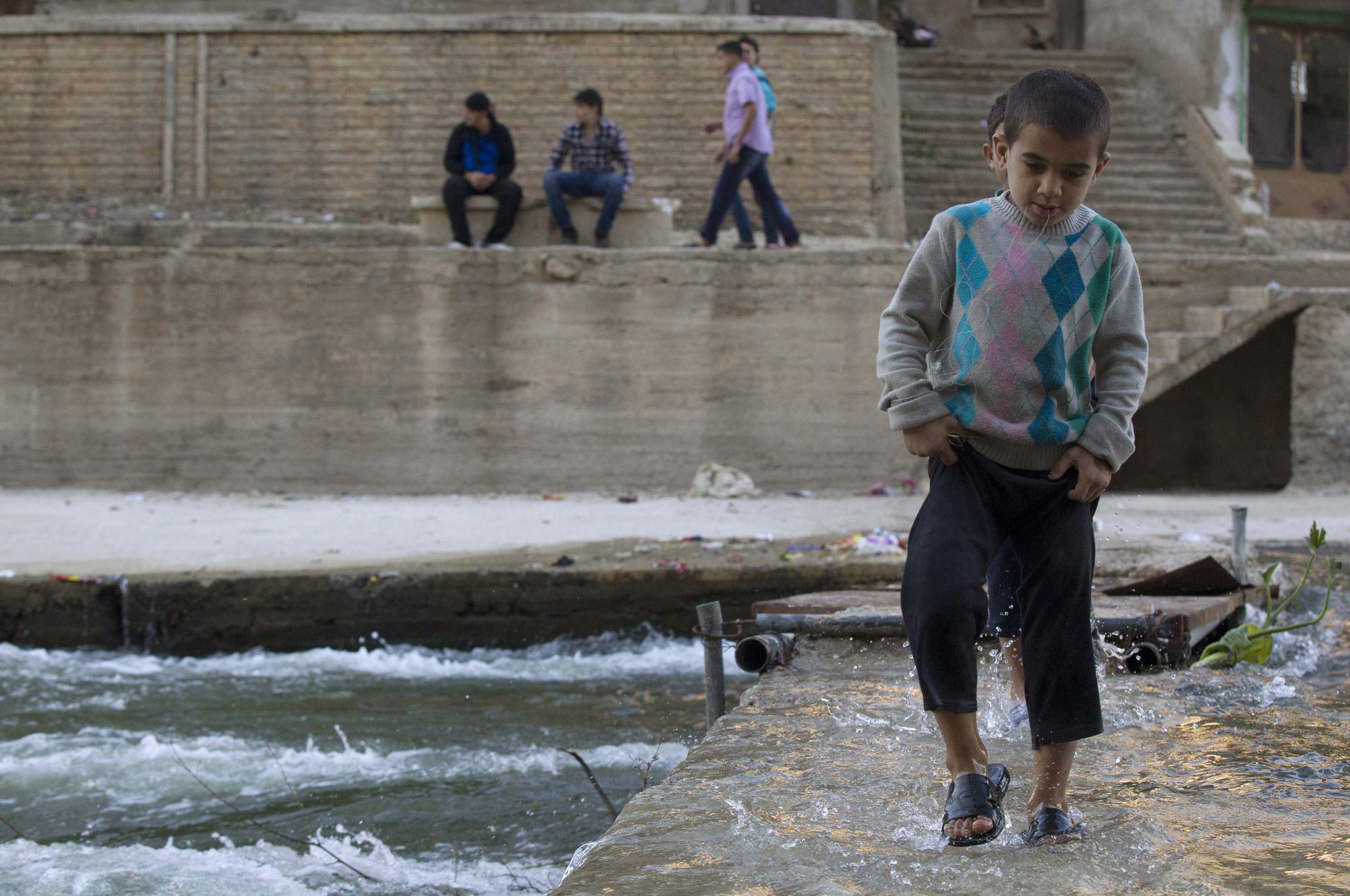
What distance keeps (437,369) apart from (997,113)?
7.29 meters

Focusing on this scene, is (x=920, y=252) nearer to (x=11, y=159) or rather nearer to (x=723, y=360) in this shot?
(x=723, y=360)

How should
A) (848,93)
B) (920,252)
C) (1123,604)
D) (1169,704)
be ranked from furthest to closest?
(848,93) < (1123,604) < (1169,704) < (920,252)

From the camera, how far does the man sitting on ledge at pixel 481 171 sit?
958 centimetres

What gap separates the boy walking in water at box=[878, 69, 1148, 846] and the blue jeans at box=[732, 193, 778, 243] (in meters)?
7.40

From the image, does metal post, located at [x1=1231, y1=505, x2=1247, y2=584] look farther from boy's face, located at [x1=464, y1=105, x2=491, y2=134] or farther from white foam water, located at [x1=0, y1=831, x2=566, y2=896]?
boy's face, located at [x1=464, y1=105, x2=491, y2=134]

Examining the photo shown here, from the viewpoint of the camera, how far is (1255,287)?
31.6ft

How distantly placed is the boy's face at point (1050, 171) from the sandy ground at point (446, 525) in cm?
382

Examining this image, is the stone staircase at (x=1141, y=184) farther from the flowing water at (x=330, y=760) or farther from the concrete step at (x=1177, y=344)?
the flowing water at (x=330, y=760)

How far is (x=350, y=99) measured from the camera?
40.4 ft

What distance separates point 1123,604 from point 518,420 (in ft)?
19.5

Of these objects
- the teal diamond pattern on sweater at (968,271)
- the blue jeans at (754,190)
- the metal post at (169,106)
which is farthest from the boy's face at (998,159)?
the metal post at (169,106)

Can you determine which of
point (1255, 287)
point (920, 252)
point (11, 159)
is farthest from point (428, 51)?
point (920, 252)

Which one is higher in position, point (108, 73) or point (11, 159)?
point (108, 73)

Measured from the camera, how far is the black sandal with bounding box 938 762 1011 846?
2195 mm
